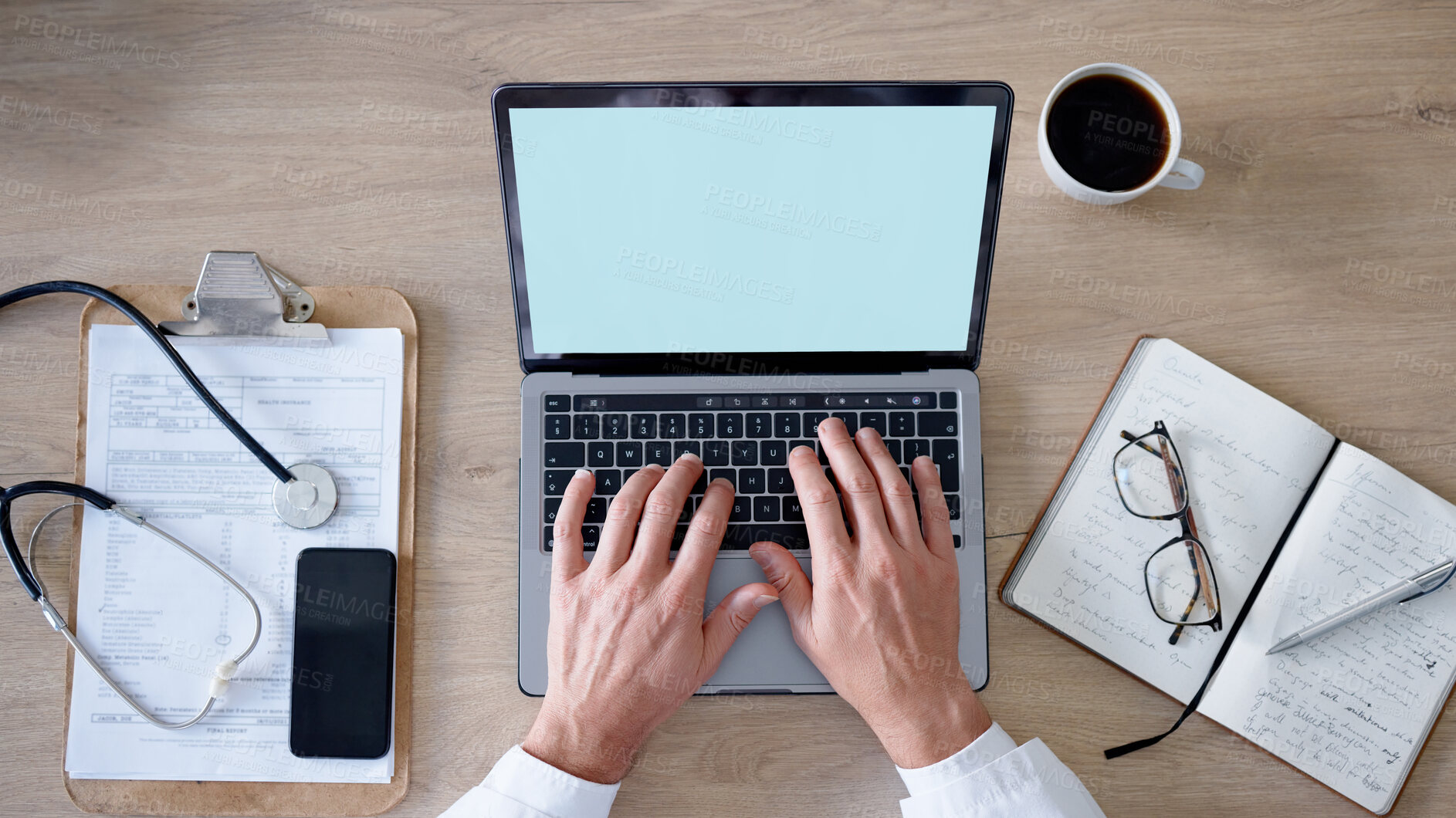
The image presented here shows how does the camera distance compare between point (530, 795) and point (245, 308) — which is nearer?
point (530, 795)

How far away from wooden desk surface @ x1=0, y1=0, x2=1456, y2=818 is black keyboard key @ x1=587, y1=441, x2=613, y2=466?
0.32 feet

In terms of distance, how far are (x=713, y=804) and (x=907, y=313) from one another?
48 cm

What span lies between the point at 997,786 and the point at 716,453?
0.36 metres

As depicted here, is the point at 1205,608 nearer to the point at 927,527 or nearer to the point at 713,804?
the point at 927,527

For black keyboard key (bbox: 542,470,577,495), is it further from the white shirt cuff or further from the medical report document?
Answer: the white shirt cuff

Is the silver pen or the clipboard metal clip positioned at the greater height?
the clipboard metal clip

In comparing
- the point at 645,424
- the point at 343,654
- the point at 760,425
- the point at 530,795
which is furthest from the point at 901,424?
the point at 343,654

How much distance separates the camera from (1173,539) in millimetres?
795

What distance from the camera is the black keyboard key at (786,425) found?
78cm

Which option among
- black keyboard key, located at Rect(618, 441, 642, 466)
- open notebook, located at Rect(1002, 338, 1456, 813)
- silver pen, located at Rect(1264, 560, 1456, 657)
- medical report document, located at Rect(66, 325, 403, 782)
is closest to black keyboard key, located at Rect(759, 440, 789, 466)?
black keyboard key, located at Rect(618, 441, 642, 466)

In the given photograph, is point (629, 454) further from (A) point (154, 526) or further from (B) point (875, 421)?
(A) point (154, 526)

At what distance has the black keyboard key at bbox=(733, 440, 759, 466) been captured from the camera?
780mm

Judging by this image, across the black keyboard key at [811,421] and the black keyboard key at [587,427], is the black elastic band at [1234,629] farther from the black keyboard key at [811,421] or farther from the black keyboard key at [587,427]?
the black keyboard key at [587,427]

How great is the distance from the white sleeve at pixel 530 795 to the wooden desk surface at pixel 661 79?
0.15 meters
